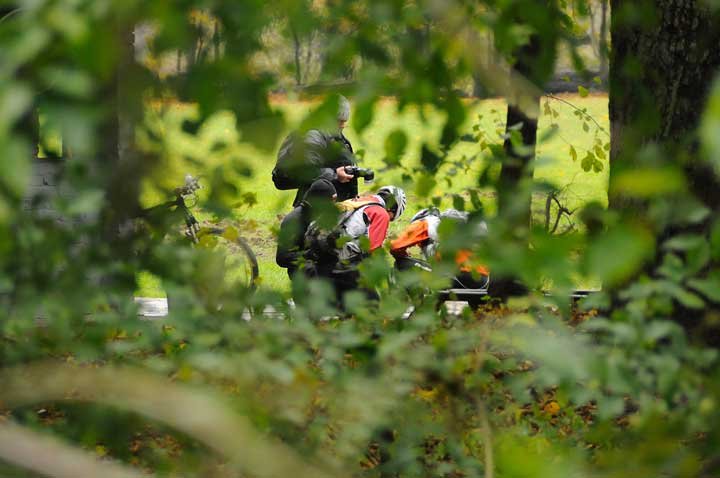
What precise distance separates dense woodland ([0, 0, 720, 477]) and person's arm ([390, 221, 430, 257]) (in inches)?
169

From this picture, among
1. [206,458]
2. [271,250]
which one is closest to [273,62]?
[206,458]

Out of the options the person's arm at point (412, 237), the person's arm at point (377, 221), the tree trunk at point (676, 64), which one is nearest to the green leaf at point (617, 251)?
the tree trunk at point (676, 64)

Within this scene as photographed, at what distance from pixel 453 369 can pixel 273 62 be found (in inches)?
33.7

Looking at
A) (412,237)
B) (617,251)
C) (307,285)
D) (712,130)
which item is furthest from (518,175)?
(412,237)

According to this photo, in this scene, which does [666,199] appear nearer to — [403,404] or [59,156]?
[403,404]

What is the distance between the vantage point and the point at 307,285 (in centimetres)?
326

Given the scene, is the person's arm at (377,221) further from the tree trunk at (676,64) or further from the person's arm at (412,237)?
the tree trunk at (676,64)

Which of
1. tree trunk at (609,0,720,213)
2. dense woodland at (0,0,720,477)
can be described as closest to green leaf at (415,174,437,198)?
dense woodland at (0,0,720,477)

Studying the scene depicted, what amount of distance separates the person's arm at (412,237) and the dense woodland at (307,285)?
430 cm

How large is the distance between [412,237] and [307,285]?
15.8 feet

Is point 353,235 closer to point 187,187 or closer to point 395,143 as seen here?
point 187,187

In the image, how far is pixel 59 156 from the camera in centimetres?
256

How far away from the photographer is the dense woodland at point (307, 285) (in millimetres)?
1407

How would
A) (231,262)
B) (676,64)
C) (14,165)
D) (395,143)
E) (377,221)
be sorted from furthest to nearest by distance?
(377,221) → (676,64) → (231,262) → (395,143) → (14,165)
